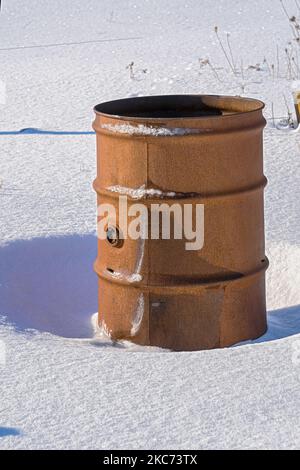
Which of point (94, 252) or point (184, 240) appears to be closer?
point (184, 240)

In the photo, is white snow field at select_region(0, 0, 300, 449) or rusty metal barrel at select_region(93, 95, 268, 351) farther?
rusty metal barrel at select_region(93, 95, 268, 351)

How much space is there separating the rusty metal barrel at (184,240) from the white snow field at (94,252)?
5.0 inches

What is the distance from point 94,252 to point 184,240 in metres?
1.09

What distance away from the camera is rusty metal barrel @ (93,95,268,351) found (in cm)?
306

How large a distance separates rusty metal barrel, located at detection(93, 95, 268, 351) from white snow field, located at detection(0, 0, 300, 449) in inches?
5.0

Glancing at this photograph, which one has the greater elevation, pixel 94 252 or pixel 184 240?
pixel 184 240

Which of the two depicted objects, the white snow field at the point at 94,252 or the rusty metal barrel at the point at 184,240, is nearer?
the white snow field at the point at 94,252

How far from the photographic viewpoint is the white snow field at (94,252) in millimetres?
2471

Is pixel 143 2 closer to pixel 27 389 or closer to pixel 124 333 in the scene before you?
pixel 124 333

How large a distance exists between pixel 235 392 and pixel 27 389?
0.57 metres

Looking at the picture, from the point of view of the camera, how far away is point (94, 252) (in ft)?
13.6

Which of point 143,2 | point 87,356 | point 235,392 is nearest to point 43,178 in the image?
point 87,356

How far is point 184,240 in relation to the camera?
3.12m

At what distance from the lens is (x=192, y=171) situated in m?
3.07
